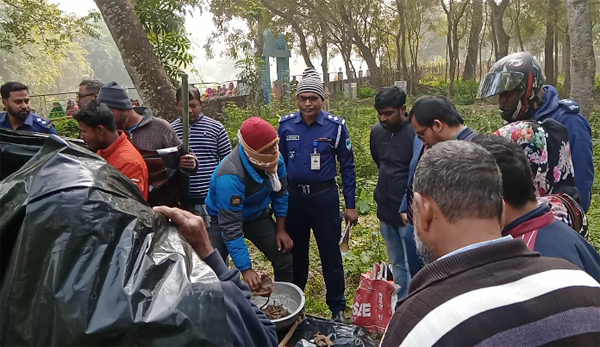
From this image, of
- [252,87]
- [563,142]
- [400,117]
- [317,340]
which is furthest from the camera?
[252,87]

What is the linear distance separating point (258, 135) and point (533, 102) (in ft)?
5.80

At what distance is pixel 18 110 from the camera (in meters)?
4.46

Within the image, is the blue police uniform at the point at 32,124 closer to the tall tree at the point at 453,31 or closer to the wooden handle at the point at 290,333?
the wooden handle at the point at 290,333

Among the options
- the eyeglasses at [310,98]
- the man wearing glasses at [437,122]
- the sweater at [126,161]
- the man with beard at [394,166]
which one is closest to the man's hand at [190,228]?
the sweater at [126,161]

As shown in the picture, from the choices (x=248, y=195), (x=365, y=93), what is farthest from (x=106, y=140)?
(x=365, y=93)

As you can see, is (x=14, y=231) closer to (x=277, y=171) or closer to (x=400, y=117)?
(x=277, y=171)

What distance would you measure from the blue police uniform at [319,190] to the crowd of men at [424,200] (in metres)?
0.01

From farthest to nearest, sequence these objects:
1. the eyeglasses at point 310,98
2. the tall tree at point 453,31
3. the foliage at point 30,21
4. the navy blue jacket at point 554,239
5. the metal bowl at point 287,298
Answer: the tall tree at point 453,31 < the foliage at point 30,21 < the eyeglasses at point 310,98 < the metal bowl at point 287,298 < the navy blue jacket at point 554,239

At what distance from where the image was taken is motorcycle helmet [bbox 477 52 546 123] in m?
2.66

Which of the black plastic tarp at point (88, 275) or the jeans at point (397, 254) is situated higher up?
the black plastic tarp at point (88, 275)

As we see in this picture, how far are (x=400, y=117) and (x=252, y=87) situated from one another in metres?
10.1

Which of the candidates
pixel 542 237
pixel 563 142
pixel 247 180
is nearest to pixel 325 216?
pixel 247 180

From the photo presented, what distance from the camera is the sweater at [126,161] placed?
267 cm

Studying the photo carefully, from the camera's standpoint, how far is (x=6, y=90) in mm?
4430
